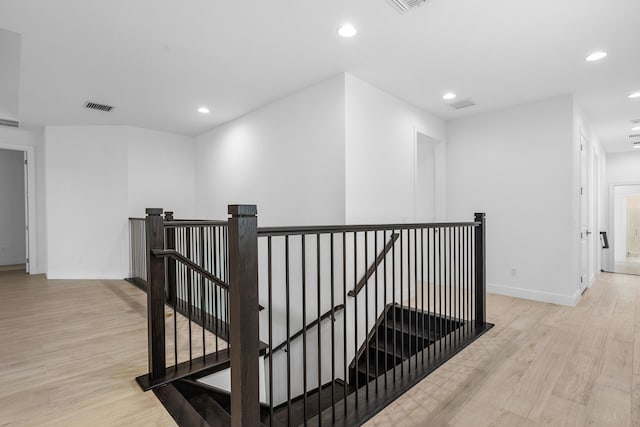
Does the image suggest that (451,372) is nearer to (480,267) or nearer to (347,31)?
(480,267)

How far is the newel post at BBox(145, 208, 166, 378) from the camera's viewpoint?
2033mm

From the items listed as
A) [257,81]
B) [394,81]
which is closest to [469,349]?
[394,81]

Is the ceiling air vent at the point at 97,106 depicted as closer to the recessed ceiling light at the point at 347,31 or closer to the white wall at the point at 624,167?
the recessed ceiling light at the point at 347,31

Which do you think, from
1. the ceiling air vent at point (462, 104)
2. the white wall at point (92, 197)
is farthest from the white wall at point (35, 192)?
the ceiling air vent at point (462, 104)

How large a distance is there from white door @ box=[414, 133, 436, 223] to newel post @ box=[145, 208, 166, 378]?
396 centimetres

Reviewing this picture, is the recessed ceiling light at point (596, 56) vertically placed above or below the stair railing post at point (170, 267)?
above

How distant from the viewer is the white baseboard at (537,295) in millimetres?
3934

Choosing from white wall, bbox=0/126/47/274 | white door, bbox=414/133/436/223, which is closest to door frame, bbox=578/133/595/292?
white door, bbox=414/133/436/223

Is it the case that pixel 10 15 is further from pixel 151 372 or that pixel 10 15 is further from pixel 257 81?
pixel 151 372

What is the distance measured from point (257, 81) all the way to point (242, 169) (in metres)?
1.58

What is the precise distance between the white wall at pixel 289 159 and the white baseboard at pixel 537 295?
278 cm

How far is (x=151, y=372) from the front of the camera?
2.06 m

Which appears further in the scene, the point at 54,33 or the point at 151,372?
the point at 54,33

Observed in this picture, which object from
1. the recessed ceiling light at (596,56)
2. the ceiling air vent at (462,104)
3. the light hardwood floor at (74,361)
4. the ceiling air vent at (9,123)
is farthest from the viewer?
the ceiling air vent at (9,123)
